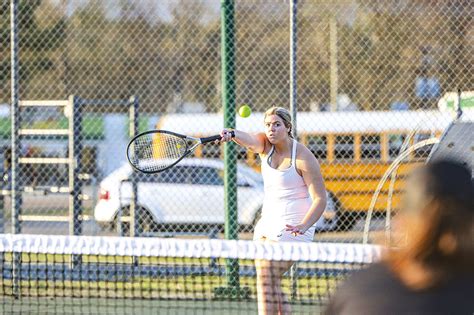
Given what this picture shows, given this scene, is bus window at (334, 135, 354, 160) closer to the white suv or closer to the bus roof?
the bus roof

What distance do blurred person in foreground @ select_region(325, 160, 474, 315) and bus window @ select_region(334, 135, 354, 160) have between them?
A: 9348 millimetres

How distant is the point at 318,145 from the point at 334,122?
1.26 meters

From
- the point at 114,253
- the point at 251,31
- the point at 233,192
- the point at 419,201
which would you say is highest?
the point at 251,31

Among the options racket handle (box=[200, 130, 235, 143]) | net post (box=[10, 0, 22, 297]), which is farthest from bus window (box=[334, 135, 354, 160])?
racket handle (box=[200, 130, 235, 143])

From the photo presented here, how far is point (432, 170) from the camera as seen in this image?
7.77 ft

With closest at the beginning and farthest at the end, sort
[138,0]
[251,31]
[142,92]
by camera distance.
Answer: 1. [138,0]
2. [251,31]
3. [142,92]

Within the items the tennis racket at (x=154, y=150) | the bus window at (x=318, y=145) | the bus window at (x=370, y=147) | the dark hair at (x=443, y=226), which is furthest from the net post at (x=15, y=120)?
the dark hair at (x=443, y=226)

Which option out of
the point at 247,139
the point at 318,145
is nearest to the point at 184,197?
the point at 318,145

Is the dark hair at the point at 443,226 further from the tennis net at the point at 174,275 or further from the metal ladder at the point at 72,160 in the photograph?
the metal ladder at the point at 72,160

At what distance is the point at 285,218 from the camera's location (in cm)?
627

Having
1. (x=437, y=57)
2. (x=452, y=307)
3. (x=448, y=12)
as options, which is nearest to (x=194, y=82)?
(x=437, y=57)

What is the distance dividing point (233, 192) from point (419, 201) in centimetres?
627

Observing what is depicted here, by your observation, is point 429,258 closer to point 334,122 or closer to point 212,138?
point 212,138

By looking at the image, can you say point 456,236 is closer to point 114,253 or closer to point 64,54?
point 114,253
